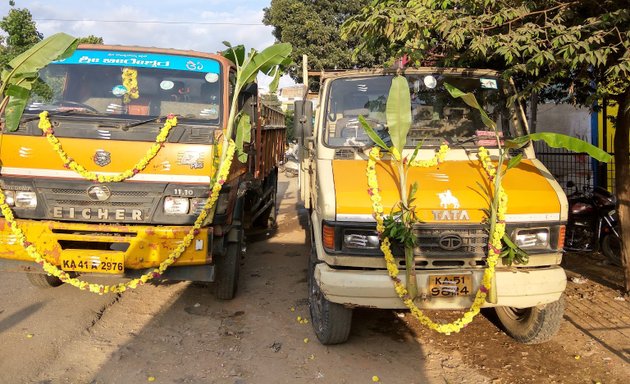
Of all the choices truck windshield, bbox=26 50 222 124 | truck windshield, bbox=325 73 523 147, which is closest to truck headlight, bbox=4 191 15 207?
truck windshield, bbox=26 50 222 124

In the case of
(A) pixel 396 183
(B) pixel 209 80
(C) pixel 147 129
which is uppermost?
(B) pixel 209 80

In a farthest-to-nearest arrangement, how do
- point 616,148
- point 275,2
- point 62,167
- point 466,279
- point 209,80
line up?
1. point 275,2
2. point 616,148
3. point 209,80
4. point 62,167
5. point 466,279

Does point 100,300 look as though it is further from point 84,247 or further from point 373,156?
point 373,156

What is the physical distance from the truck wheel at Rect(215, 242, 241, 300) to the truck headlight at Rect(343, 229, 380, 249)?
1736 mm

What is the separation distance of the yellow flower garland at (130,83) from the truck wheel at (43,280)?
7.14ft

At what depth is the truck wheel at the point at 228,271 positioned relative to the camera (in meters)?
4.95

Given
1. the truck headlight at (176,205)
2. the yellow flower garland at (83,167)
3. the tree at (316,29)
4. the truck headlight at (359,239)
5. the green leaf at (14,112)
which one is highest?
the tree at (316,29)

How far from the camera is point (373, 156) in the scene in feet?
12.8

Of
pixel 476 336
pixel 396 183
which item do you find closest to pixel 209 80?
pixel 396 183

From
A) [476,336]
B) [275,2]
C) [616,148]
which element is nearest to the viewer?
[476,336]

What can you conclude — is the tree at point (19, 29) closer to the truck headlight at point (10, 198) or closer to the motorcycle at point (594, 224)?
the truck headlight at point (10, 198)

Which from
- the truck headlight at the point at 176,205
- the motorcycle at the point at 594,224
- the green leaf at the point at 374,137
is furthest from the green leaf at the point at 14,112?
the motorcycle at the point at 594,224

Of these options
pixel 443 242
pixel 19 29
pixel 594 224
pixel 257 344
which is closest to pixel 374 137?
pixel 443 242

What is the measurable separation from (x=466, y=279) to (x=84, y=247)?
315 cm
